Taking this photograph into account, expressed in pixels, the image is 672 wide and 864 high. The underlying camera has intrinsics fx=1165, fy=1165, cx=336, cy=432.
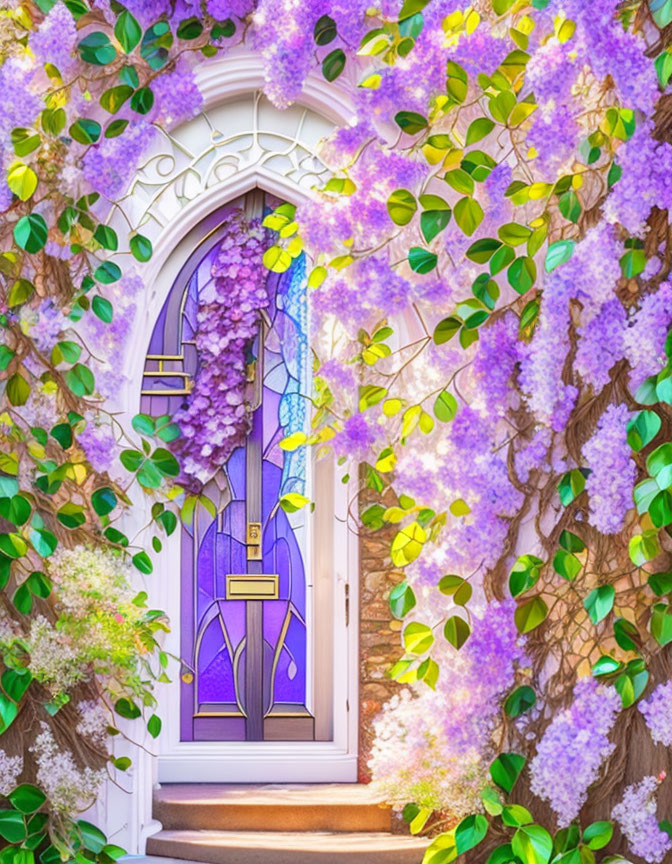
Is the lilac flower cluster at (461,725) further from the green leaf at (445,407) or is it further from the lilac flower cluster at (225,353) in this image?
the lilac flower cluster at (225,353)

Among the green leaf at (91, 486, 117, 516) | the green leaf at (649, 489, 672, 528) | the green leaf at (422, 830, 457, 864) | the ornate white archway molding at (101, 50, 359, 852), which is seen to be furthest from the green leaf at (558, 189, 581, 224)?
the green leaf at (422, 830, 457, 864)

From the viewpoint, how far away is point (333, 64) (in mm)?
3877

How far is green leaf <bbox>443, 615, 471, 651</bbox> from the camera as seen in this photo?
3479mm

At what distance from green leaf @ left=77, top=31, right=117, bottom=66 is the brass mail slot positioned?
1.94 m

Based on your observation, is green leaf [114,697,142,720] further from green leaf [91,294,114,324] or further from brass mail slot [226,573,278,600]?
green leaf [91,294,114,324]

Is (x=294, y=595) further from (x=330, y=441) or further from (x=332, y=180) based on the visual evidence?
(x=332, y=180)

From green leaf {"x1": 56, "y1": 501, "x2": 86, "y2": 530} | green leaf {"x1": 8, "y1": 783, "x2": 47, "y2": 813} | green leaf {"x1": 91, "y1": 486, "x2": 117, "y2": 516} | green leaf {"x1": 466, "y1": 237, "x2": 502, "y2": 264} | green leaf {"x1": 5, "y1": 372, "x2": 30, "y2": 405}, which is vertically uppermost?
green leaf {"x1": 466, "y1": 237, "x2": 502, "y2": 264}

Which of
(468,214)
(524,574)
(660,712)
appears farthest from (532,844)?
(468,214)

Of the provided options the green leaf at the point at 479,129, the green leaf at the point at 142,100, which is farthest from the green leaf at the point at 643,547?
the green leaf at the point at 142,100

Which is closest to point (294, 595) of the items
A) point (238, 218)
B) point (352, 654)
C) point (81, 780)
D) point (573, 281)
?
point (352, 654)

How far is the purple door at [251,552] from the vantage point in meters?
4.48

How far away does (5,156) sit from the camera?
12.5ft

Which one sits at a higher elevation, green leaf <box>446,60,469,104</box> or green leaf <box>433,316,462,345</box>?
green leaf <box>446,60,469,104</box>

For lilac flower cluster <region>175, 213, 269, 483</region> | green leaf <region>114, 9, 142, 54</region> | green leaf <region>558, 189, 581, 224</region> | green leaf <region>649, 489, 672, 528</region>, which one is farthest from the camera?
lilac flower cluster <region>175, 213, 269, 483</region>
